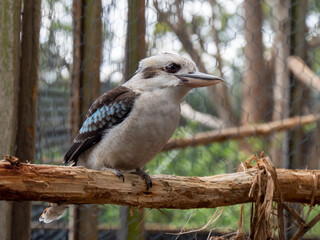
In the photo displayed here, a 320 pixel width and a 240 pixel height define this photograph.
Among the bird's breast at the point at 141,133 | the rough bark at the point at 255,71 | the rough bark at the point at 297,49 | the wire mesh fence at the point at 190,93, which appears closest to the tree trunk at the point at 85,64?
the wire mesh fence at the point at 190,93

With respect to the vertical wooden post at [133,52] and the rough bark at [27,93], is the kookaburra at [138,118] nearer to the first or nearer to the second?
the rough bark at [27,93]

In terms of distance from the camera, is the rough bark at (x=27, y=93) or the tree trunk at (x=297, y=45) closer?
the rough bark at (x=27, y=93)

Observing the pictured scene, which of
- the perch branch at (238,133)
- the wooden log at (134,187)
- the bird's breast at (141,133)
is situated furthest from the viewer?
the perch branch at (238,133)

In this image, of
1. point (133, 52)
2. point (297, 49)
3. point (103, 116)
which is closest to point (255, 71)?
point (297, 49)

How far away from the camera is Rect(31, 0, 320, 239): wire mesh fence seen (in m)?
1.74

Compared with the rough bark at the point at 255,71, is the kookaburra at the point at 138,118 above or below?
below

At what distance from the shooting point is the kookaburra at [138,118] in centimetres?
132

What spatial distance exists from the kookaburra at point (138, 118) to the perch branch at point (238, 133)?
2.52 ft

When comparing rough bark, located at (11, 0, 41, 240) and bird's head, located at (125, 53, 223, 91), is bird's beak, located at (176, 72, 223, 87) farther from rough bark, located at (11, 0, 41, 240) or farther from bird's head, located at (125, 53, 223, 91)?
rough bark, located at (11, 0, 41, 240)

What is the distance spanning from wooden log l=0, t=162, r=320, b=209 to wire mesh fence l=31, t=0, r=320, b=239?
0.13m

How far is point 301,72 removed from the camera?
7.64 ft

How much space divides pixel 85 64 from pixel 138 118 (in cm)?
51

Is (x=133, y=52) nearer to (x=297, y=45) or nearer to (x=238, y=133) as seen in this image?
(x=238, y=133)

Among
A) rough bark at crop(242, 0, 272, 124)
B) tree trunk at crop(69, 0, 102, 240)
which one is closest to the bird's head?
tree trunk at crop(69, 0, 102, 240)
